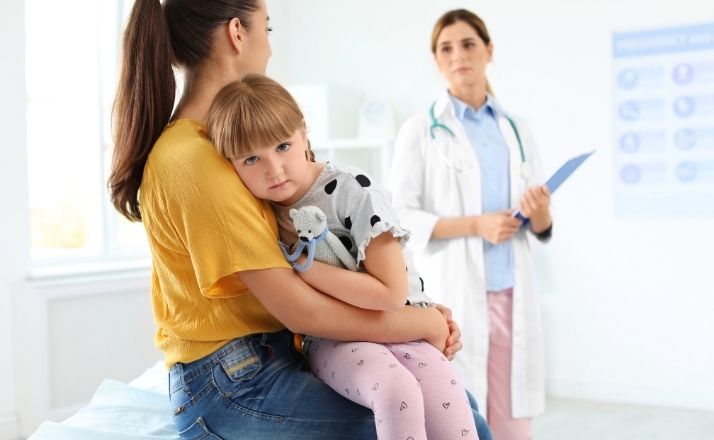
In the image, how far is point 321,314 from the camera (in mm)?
1184

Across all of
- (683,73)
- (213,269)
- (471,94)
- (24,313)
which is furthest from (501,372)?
(683,73)

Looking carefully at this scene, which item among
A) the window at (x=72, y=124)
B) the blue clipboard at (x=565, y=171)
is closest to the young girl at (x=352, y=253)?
the blue clipboard at (x=565, y=171)

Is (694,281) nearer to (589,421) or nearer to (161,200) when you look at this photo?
(589,421)

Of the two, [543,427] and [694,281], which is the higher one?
[694,281]

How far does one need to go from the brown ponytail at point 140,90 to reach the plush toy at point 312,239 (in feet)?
0.87

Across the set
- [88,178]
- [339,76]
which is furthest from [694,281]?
[88,178]

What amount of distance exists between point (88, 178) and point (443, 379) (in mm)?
3225

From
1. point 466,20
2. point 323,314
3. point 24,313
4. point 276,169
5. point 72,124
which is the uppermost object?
point 466,20

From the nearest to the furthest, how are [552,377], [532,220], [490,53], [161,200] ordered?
1. [161,200]
2. [532,220]
3. [490,53]
4. [552,377]

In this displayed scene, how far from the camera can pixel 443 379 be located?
123cm

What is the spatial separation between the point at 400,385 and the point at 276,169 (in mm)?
356

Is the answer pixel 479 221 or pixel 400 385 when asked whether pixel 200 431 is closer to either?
pixel 400 385

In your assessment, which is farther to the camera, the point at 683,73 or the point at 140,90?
the point at 683,73

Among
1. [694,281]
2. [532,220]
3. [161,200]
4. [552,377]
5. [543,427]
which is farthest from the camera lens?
[552,377]
